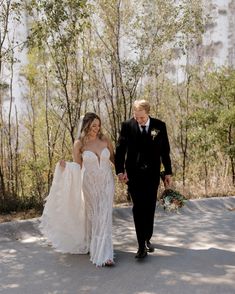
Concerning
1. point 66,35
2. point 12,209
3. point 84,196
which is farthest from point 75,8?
point 84,196

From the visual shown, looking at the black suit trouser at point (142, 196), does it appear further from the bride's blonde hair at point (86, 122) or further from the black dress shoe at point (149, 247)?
the bride's blonde hair at point (86, 122)

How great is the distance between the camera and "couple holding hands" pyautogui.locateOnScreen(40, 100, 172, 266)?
4.68 m

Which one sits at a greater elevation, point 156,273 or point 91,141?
point 91,141

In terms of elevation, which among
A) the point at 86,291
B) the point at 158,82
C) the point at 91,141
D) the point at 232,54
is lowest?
the point at 86,291

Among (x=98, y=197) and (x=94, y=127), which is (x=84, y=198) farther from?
(x=94, y=127)

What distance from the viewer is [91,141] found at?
188 inches

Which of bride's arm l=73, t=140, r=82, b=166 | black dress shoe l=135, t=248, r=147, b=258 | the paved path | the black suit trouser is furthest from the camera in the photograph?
bride's arm l=73, t=140, r=82, b=166

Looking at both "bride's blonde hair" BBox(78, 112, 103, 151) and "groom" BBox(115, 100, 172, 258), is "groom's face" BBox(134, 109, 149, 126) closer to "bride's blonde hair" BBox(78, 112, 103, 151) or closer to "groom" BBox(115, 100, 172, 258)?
"groom" BBox(115, 100, 172, 258)

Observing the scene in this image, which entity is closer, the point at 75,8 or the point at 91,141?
the point at 91,141

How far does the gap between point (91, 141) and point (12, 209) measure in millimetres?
2460

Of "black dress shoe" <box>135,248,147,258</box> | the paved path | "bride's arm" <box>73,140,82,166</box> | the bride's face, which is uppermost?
the bride's face

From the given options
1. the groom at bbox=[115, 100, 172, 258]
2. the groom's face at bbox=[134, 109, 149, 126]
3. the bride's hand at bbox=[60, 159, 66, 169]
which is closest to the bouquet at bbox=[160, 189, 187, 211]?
the groom at bbox=[115, 100, 172, 258]

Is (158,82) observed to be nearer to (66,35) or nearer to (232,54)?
(66,35)

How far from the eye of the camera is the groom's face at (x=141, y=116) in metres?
4.69
